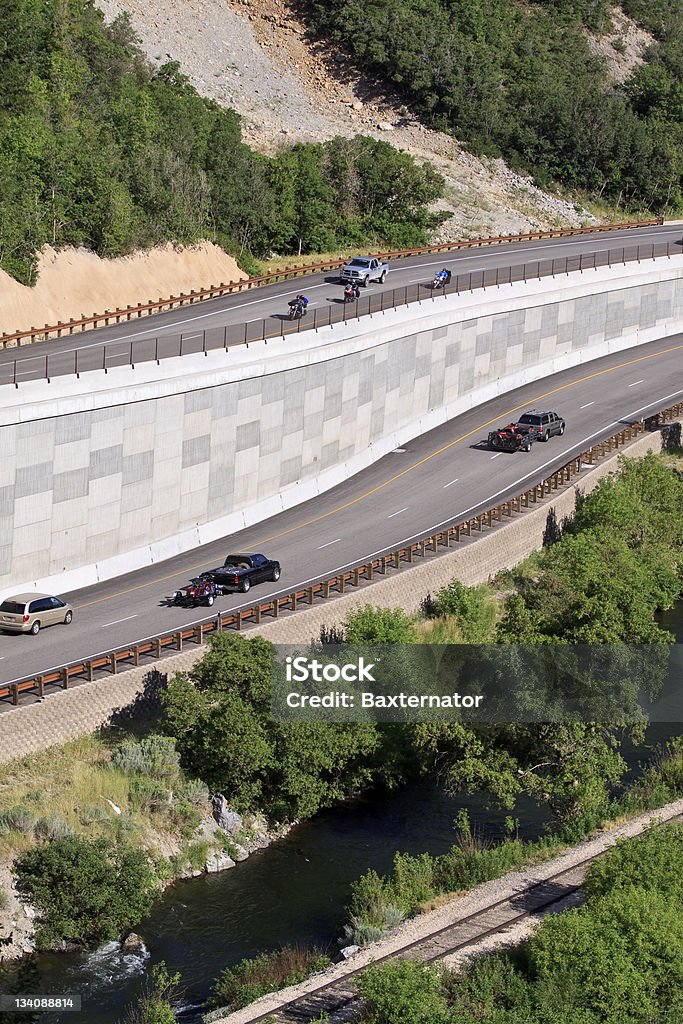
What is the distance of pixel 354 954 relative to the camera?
38.8 m

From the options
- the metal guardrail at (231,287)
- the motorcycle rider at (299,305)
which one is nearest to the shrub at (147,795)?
the metal guardrail at (231,287)

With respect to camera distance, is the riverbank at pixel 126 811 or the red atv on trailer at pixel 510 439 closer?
the riverbank at pixel 126 811

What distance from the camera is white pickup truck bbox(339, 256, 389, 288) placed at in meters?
89.8

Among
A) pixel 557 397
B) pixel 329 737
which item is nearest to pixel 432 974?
pixel 329 737

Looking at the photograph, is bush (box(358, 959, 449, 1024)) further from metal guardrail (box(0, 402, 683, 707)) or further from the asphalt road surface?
A: the asphalt road surface

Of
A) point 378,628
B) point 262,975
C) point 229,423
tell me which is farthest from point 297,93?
point 262,975

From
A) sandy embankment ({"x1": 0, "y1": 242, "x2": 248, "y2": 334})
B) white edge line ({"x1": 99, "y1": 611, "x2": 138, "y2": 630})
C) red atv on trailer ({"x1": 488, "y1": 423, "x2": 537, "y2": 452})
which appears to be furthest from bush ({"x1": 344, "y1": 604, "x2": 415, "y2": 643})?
sandy embankment ({"x1": 0, "y1": 242, "x2": 248, "y2": 334})

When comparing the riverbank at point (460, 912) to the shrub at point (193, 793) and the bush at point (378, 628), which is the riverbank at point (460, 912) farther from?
the bush at point (378, 628)

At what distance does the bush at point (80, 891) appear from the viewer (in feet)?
135

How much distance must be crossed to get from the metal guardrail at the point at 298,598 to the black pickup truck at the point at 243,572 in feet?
5.04

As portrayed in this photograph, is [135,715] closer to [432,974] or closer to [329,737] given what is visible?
[329,737]

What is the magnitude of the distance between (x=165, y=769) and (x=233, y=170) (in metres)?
59.0

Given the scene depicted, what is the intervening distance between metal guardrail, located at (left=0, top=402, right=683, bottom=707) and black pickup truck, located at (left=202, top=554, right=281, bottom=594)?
1.54 metres

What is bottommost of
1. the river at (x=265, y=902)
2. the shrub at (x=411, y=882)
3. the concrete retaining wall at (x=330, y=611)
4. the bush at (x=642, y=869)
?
the river at (x=265, y=902)
